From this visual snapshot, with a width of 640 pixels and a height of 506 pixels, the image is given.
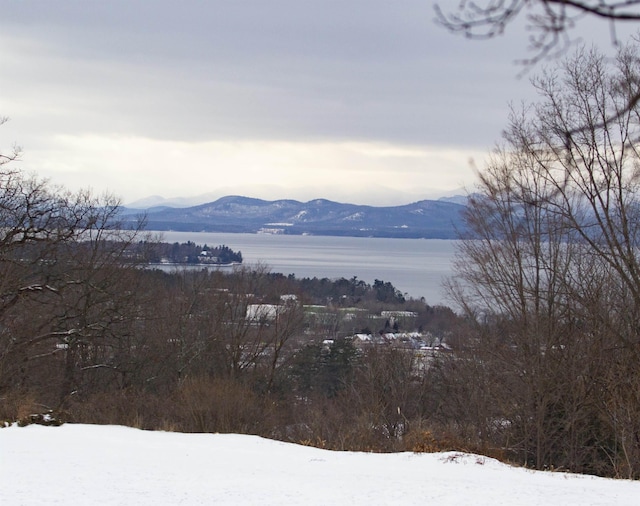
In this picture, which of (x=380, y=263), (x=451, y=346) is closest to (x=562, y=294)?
(x=451, y=346)

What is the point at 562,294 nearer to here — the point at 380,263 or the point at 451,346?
the point at 451,346

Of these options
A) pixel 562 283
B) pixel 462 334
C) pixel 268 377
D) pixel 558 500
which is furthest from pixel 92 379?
pixel 558 500

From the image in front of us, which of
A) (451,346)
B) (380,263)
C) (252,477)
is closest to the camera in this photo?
(252,477)

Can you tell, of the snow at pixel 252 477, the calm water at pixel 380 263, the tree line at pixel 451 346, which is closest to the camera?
the snow at pixel 252 477

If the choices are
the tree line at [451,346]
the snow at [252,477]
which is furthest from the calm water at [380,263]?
the snow at [252,477]

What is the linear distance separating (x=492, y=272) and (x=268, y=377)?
1282cm

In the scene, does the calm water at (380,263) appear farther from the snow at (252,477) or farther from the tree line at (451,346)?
the snow at (252,477)

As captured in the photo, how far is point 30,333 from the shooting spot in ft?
66.7

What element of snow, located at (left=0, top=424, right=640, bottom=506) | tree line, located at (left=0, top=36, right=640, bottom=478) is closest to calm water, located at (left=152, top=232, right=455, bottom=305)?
tree line, located at (left=0, top=36, right=640, bottom=478)

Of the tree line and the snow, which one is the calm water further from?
the snow

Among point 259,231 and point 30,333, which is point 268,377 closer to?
point 30,333

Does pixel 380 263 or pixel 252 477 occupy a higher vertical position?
pixel 252 477

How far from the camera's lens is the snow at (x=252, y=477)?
848 cm

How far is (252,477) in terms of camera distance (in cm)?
970
